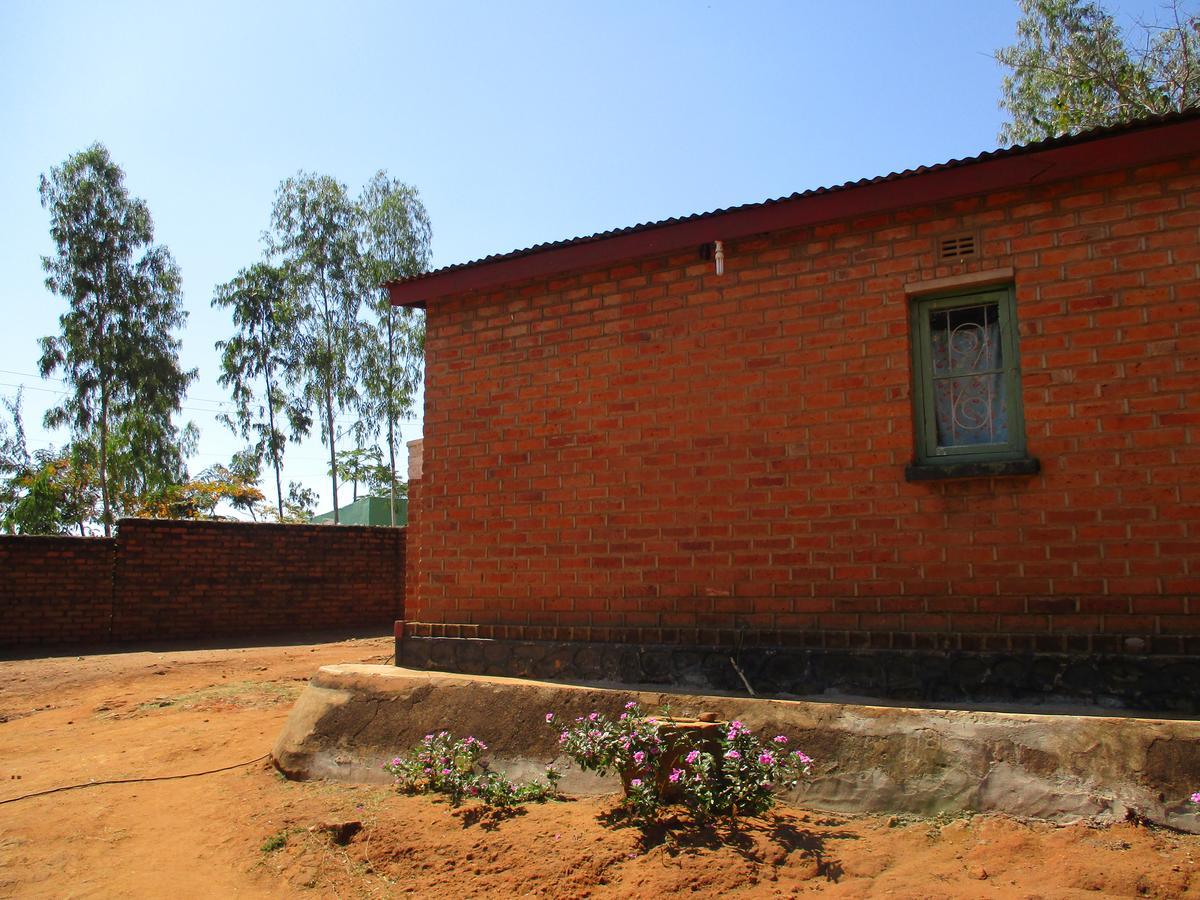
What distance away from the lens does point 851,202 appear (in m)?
5.29

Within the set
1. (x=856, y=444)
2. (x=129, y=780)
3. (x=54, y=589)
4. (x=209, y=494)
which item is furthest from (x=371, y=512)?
(x=856, y=444)

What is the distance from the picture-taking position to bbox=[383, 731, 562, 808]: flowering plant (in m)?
5.16

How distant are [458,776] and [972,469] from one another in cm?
340

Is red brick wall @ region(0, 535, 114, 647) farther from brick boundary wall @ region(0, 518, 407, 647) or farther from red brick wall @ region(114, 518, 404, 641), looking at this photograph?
red brick wall @ region(114, 518, 404, 641)

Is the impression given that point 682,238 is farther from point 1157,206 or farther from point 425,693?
point 425,693

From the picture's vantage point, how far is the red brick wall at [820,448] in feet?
15.1

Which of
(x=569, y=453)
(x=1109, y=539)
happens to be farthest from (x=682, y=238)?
(x=1109, y=539)

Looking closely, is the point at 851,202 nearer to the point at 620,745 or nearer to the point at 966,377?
the point at 966,377

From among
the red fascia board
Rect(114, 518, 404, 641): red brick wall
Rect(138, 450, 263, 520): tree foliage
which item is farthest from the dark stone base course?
Rect(138, 450, 263, 520): tree foliage

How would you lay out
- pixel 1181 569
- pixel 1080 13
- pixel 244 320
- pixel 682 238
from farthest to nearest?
1. pixel 244 320
2. pixel 1080 13
3. pixel 682 238
4. pixel 1181 569

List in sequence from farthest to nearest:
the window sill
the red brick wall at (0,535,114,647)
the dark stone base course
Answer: the red brick wall at (0,535,114,647)
the window sill
the dark stone base course

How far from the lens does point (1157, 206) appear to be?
4695 mm

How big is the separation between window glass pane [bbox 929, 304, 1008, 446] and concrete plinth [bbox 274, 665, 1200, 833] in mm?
1558

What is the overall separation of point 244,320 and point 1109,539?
2586cm
